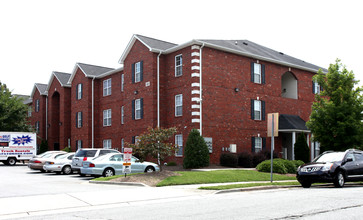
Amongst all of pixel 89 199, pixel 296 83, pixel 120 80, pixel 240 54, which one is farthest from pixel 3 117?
pixel 89 199

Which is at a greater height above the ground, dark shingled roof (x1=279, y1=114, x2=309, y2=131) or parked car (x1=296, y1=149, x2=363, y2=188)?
dark shingled roof (x1=279, y1=114, x2=309, y2=131)

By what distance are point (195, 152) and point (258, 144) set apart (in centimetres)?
776

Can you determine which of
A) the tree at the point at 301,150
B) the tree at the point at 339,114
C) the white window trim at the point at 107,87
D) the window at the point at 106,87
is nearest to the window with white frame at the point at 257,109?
the tree at the point at 301,150

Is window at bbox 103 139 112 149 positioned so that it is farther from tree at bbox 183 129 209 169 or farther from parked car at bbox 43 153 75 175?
tree at bbox 183 129 209 169

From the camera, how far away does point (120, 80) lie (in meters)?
36.8

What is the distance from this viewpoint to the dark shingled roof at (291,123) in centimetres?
3084

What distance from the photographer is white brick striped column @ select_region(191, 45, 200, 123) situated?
26922 mm

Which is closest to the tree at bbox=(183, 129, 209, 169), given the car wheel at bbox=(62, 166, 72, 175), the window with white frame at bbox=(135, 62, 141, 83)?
the car wheel at bbox=(62, 166, 72, 175)

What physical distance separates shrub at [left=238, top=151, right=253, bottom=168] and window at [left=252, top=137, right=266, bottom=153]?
2922 mm

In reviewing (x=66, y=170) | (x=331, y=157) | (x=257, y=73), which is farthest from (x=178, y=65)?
(x=331, y=157)

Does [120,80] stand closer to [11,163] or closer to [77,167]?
[11,163]

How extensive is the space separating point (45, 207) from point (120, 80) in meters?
25.9

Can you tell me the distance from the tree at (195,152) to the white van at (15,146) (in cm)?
1782

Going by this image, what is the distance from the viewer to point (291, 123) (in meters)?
31.4
